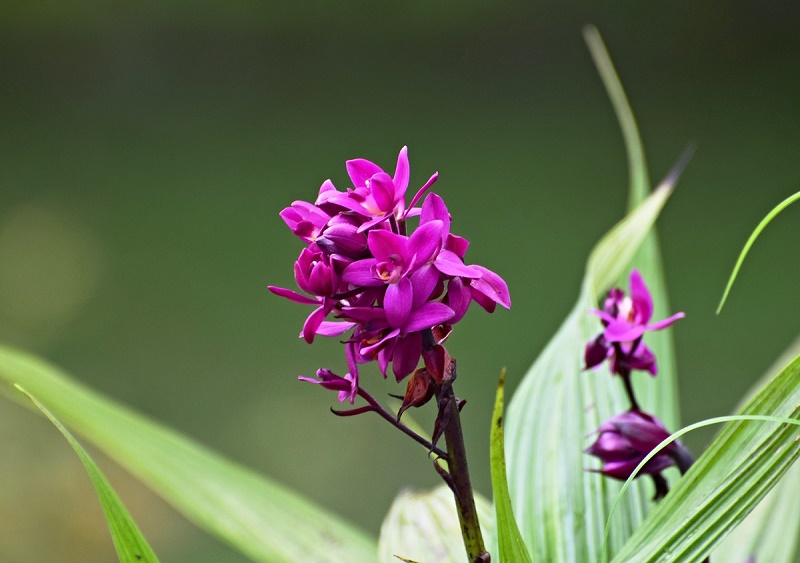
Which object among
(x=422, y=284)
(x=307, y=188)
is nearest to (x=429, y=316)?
(x=422, y=284)

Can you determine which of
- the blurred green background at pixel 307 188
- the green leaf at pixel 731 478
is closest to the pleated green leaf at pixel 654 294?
the green leaf at pixel 731 478

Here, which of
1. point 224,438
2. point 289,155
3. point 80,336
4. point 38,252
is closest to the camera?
point 224,438

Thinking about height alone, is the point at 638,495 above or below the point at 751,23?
below

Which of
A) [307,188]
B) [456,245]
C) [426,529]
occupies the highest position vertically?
[307,188]

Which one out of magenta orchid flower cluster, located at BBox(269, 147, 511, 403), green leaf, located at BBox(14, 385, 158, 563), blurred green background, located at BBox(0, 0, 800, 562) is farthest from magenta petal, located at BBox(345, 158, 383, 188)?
blurred green background, located at BBox(0, 0, 800, 562)

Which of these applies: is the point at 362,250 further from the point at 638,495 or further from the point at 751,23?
the point at 751,23

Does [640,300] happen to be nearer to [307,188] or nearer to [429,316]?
[429,316]

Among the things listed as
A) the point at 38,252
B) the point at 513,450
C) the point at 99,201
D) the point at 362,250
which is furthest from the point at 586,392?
the point at 99,201
